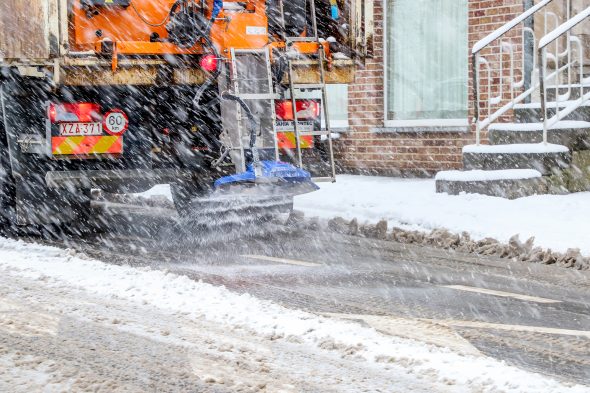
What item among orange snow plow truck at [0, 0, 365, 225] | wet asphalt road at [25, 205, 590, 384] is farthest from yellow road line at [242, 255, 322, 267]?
orange snow plow truck at [0, 0, 365, 225]

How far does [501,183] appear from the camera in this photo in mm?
10984

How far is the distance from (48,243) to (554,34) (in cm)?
579

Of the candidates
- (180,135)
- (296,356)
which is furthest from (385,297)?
(180,135)

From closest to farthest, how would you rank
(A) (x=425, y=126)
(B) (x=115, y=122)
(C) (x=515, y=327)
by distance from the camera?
(C) (x=515, y=327)
(B) (x=115, y=122)
(A) (x=425, y=126)

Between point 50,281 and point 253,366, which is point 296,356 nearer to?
point 253,366

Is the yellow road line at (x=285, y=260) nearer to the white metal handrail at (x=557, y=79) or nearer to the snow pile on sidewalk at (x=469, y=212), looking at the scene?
the snow pile on sidewalk at (x=469, y=212)

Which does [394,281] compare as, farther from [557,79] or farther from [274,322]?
[557,79]

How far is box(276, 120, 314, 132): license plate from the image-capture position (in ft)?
32.4

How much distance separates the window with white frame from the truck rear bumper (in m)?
5.91

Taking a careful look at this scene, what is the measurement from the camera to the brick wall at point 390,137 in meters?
14.0

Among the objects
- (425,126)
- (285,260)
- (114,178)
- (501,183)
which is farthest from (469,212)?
(425,126)

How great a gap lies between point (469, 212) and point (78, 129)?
368 cm

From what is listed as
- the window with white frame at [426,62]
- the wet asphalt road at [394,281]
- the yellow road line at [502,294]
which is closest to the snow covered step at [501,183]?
the wet asphalt road at [394,281]

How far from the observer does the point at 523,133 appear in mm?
12352
